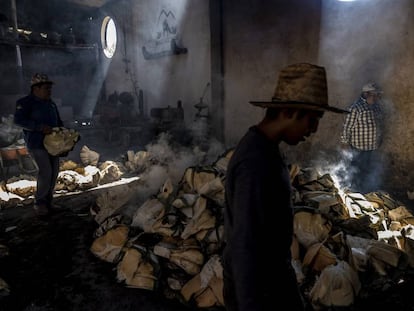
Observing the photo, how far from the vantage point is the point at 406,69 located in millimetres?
4965

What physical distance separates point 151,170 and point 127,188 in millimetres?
501

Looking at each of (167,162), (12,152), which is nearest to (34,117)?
(167,162)

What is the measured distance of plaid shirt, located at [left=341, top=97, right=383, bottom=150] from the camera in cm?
523

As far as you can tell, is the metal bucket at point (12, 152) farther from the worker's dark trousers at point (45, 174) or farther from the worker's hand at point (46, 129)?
the worker's hand at point (46, 129)

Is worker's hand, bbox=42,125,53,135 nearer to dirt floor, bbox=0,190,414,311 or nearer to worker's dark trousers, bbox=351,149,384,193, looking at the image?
dirt floor, bbox=0,190,414,311

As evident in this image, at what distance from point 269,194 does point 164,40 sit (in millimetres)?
10128

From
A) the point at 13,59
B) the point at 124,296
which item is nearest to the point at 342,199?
the point at 124,296

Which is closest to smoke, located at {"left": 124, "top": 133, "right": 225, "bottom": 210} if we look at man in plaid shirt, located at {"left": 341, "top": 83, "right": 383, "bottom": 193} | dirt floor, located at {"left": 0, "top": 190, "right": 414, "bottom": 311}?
dirt floor, located at {"left": 0, "top": 190, "right": 414, "bottom": 311}

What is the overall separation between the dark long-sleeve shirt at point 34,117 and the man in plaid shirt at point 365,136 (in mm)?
4809

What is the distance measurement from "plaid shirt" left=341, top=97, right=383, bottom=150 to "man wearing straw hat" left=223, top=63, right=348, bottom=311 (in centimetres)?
438

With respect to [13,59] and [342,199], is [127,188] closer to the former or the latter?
[342,199]

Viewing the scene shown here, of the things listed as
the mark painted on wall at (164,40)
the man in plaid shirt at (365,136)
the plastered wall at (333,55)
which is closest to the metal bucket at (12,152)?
the mark painted on wall at (164,40)

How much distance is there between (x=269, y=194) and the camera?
1.28 meters

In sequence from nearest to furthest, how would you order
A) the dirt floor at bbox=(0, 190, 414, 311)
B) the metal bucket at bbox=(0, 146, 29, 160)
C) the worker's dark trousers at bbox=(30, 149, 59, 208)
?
1. the dirt floor at bbox=(0, 190, 414, 311)
2. the worker's dark trousers at bbox=(30, 149, 59, 208)
3. the metal bucket at bbox=(0, 146, 29, 160)
